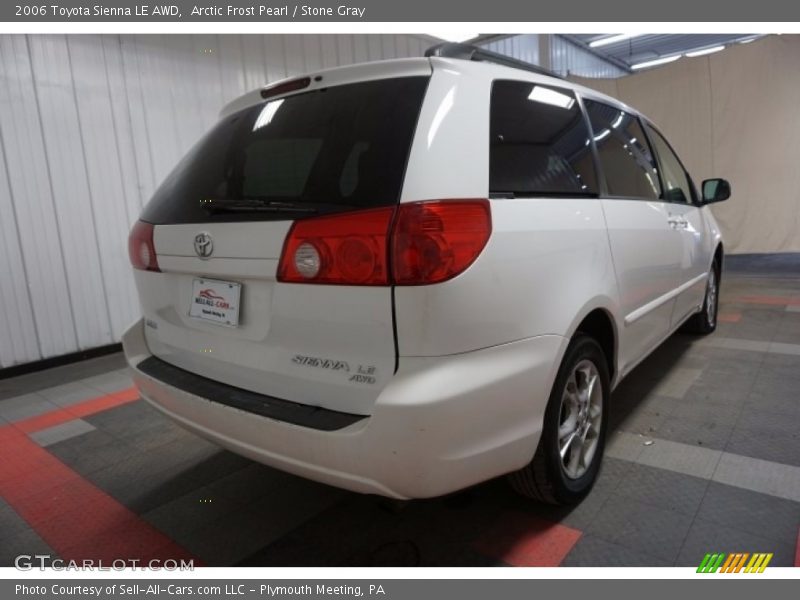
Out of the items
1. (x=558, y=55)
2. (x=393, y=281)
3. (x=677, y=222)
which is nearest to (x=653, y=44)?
(x=558, y=55)

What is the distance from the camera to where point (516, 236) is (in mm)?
1473

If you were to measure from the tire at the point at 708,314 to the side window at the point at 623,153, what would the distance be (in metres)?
1.64

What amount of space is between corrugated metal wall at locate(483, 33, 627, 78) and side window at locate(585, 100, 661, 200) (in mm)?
5770

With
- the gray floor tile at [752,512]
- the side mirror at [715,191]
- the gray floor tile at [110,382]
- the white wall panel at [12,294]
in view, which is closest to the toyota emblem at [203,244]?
the gray floor tile at [752,512]

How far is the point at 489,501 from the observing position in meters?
2.01

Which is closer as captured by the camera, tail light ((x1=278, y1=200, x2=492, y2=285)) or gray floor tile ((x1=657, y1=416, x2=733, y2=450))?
tail light ((x1=278, y1=200, x2=492, y2=285))

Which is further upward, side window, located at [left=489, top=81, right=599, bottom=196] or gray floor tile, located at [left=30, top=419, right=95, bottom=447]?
side window, located at [left=489, top=81, right=599, bottom=196]

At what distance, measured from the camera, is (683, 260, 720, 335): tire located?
13.3ft

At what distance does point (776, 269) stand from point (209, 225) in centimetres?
832

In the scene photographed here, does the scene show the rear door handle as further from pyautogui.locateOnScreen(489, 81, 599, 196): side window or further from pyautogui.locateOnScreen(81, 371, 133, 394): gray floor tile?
pyautogui.locateOnScreen(81, 371, 133, 394): gray floor tile

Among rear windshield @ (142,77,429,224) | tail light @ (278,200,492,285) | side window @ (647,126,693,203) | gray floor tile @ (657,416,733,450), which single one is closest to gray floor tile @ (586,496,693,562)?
gray floor tile @ (657,416,733,450)

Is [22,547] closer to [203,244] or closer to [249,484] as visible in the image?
[249,484]
